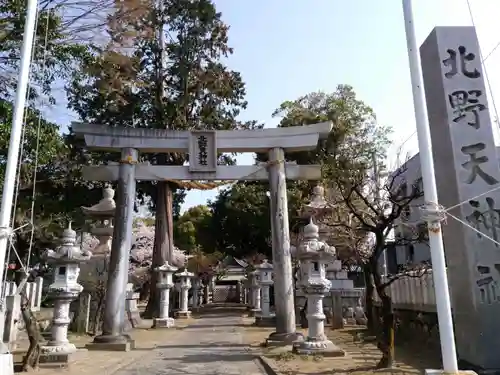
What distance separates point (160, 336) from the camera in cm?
1619

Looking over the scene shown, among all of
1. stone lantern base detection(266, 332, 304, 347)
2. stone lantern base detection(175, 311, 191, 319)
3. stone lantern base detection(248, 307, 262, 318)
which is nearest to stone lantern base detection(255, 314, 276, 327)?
stone lantern base detection(248, 307, 262, 318)

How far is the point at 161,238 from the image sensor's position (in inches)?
891

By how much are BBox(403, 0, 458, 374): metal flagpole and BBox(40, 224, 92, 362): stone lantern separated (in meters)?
7.65

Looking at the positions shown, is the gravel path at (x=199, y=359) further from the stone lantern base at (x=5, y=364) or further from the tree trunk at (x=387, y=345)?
the stone lantern base at (x=5, y=364)

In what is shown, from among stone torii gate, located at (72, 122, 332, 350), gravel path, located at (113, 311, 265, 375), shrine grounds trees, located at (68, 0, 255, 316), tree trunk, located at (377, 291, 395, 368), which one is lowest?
gravel path, located at (113, 311, 265, 375)

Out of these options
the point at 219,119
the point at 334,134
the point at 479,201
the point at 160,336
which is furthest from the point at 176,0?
the point at 479,201

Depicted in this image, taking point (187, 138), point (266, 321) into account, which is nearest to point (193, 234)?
point (266, 321)

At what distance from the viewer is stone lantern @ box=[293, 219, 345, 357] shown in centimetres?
1009

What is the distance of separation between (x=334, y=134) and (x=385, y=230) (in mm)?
16423

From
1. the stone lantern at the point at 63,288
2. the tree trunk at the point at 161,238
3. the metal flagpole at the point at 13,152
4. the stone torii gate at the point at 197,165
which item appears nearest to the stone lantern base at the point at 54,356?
the stone lantern at the point at 63,288

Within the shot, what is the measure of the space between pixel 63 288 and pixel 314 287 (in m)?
5.65

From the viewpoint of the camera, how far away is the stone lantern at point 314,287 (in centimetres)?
1009

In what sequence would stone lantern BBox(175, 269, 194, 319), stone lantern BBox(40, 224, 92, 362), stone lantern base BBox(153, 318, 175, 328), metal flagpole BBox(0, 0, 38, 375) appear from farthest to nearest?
stone lantern BBox(175, 269, 194, 319)
stone lantern base BBox(153, 318, 175, 328)
stone lantern BBox(40, 224, 92, 362)
metal flagpole BBox(0, 0, 38, 375)

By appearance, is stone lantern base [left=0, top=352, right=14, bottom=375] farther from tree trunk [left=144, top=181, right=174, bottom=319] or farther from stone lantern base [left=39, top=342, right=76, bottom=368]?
tree trunk [left=144, top=181, right=174, bottom=319]
